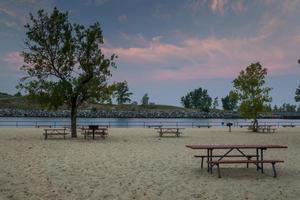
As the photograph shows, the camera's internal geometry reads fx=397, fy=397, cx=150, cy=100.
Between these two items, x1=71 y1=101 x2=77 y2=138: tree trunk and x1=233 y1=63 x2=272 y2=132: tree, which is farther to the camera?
x1=233 y1=63 x2=272 y2=132: tree

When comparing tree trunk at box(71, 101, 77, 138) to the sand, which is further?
tree trunk at box(71, 101, 77, 138)

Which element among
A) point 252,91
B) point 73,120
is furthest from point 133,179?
point 252,91

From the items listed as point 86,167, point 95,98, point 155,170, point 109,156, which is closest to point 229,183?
point 155,170

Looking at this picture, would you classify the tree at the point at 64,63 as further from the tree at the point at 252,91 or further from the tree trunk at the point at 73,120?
the tree at the point at 252,91

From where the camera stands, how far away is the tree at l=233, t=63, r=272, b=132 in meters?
45.7

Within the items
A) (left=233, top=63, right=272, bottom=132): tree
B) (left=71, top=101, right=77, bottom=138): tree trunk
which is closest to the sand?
(left=71, top=101, right=77, bottom=138): tree trunk

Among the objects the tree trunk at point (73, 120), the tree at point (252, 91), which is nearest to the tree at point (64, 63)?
the tree trunk at point (73, 120)

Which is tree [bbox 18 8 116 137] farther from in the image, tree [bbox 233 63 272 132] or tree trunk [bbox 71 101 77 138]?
tree [bbox 233 63 272 132]

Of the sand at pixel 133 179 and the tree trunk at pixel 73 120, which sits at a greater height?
the tree trunk at pixel 73 120

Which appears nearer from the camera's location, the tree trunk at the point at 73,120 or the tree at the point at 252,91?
the tree trunk at the point at 73,120

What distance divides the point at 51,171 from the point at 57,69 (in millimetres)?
19426

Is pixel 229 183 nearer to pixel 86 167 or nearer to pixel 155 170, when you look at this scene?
pixel 155 170

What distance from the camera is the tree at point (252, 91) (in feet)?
150

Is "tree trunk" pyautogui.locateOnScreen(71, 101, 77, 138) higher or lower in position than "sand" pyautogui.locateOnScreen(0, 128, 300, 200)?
→ higher
